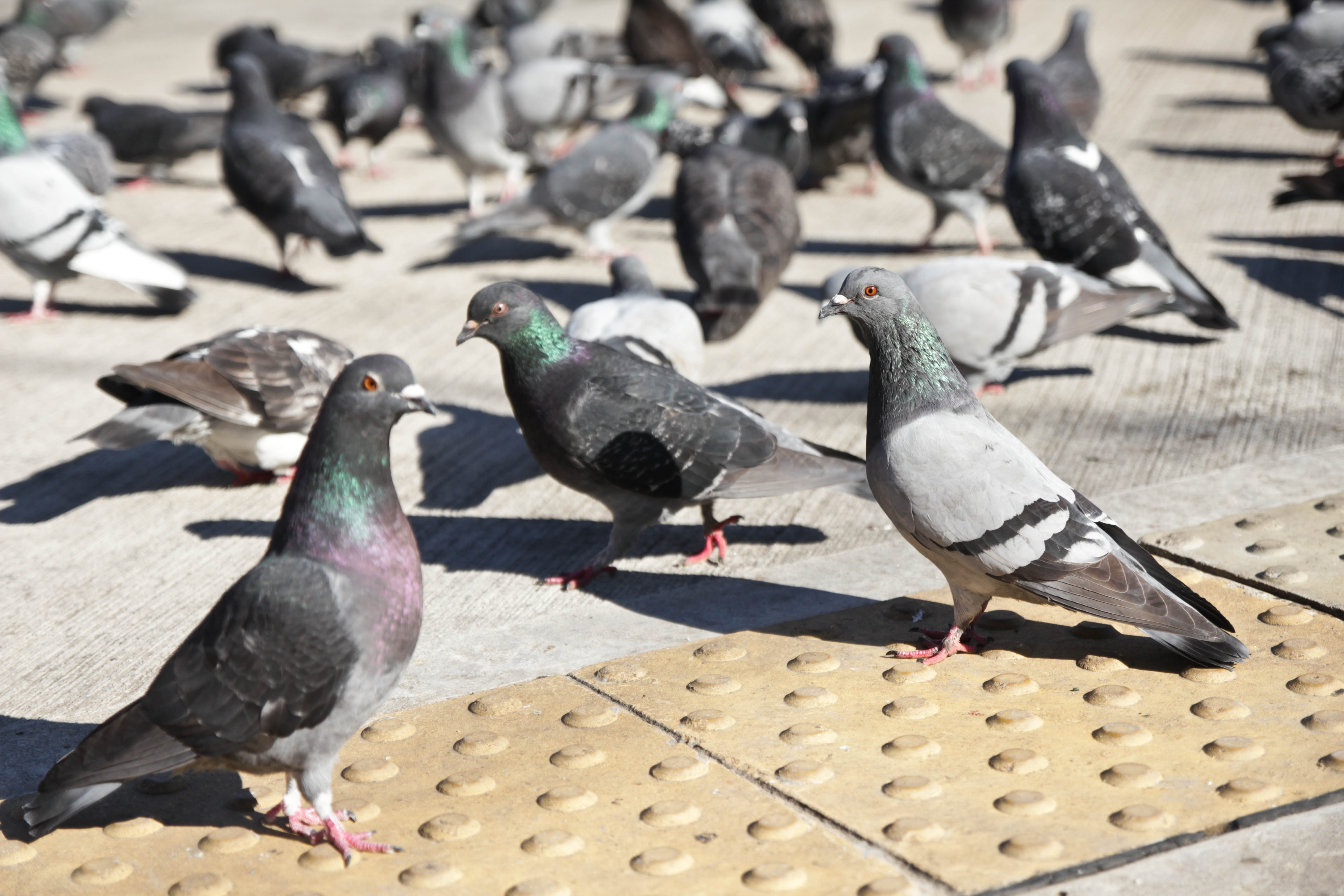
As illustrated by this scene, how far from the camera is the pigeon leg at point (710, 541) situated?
13.8 feet

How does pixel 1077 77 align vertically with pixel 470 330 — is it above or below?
above

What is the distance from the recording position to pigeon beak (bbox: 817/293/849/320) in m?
3.54

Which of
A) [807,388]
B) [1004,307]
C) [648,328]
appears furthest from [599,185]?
[1004,307]

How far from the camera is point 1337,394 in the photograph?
206 inches

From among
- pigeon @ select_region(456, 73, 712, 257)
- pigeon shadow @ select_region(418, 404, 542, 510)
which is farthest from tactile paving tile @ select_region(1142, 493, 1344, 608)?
pigeon @ select_region(456, 73, 712, 257)

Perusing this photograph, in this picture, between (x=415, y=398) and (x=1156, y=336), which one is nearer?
(x=415, y=398)

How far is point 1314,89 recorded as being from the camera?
8.70 metres

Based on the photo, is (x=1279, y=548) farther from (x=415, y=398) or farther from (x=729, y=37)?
(x=729, y=37)

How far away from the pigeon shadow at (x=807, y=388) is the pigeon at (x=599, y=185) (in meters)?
2.18

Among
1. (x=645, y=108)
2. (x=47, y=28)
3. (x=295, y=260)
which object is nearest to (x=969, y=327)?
(x=645, y=108)

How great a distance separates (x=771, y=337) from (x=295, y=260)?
10.4 feet

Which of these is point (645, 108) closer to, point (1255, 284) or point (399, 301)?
point (399, 301)

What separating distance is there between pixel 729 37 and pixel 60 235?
278 inches

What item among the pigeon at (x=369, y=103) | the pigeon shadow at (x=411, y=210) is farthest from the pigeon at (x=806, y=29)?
the pigeon shadow at (x=411, y=210)
